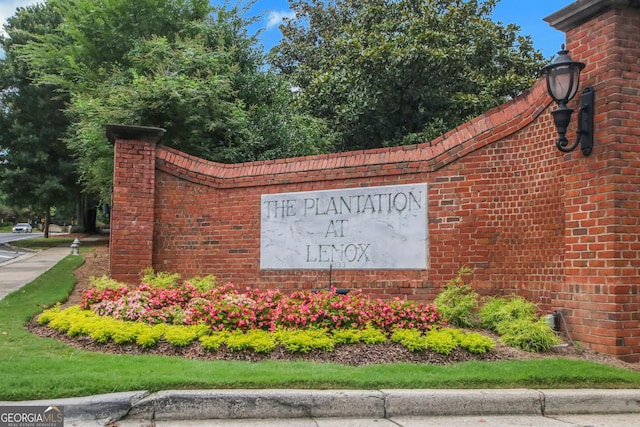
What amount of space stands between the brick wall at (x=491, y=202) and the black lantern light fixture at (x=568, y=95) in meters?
0.11

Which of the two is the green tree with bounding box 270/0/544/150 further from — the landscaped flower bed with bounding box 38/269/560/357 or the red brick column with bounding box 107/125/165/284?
the landscaped flower bed with bounding box 38/269/560/357

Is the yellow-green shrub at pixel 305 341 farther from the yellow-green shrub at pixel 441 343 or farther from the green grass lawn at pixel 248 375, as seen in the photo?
the yellow-green shrub at pixel 441 343

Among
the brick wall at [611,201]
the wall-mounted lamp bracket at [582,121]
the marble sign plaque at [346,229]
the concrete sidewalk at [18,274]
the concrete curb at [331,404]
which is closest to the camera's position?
the concrete curb at [331,404]

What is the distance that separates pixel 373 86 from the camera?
51.1ft

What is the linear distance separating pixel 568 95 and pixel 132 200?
6.98 m

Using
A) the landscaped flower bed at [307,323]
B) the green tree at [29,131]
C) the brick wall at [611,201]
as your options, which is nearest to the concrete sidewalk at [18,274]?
the landscaped flower bed at [307,323]

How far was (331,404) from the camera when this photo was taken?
446cm

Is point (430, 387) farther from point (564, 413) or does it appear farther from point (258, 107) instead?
point (258, 107)

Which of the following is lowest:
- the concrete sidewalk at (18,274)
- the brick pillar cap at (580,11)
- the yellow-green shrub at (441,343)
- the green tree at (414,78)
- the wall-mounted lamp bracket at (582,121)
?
the concrete sidewalk at (18,274)

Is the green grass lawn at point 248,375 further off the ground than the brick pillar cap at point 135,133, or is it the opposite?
the brick pillar cap at point 135,133

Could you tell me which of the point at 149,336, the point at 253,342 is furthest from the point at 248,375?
the point at 149,336

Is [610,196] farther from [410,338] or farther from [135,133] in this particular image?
[135,133]

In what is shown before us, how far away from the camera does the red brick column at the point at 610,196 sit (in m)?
5.99

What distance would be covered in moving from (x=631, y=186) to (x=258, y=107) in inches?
385
